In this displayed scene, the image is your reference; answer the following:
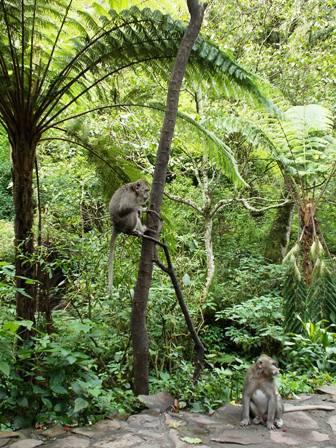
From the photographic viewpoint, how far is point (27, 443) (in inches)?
107

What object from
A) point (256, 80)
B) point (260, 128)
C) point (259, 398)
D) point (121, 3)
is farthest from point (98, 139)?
point (259, 398)

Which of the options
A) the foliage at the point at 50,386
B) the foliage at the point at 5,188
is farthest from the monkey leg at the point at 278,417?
the foliage at the point at 5,188

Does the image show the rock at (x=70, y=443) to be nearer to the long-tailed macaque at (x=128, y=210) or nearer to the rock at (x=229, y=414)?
the rock at (x=229, y=414)

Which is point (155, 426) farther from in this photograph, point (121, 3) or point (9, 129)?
point (121, 3)

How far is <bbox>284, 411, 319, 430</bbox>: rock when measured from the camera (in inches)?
130

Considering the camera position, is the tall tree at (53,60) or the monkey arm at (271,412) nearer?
the monkey arm at (271,412)

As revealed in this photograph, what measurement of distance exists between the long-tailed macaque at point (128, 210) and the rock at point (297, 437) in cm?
160

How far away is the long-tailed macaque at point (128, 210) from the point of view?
371cm

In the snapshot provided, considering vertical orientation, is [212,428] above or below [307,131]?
below

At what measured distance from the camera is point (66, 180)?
8531 mm

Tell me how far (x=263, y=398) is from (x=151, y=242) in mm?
1350

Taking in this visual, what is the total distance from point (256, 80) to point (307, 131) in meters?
2.38


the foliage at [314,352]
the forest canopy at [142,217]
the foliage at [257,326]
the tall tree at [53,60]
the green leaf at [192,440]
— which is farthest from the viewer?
the foliage at [257,326]

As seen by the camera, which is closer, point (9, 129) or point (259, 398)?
point (259, 398)
